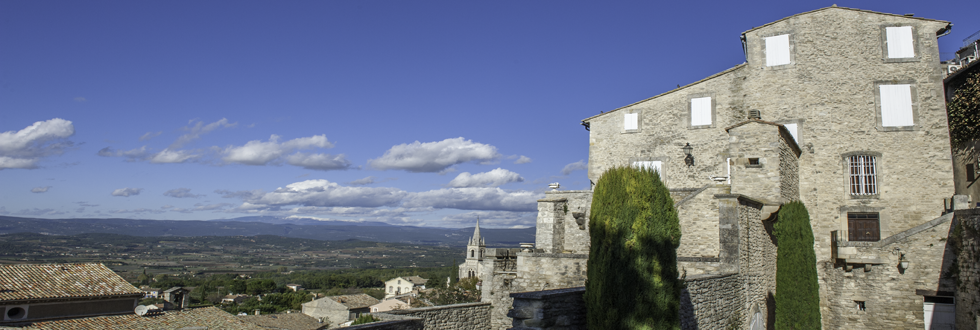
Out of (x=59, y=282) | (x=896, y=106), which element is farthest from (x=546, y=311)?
(x=59, y=282)

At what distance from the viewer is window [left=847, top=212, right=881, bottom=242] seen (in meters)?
19.6

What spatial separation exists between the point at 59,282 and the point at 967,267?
32.1 m

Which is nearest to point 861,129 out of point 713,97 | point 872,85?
point 872,85

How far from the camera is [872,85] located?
20375 mm

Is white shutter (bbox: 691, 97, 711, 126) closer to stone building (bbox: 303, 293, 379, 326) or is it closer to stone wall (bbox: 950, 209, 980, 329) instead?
stone wall (bbox: 950, 209, 980, 329)

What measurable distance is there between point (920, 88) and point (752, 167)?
28.8 feet

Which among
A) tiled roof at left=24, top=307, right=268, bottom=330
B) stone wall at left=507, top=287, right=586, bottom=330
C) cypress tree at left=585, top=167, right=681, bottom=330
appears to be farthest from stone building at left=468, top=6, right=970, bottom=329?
tiled roof at left=24, top=307, right=268, bottom=330

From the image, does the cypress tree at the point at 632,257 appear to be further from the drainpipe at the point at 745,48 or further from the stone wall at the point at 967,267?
the drainpipe at the point at 745,48

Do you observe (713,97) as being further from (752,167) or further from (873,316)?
(873,316)

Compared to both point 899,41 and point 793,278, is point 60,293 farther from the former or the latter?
point 899,41

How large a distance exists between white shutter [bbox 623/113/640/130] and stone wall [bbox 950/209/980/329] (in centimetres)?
1162

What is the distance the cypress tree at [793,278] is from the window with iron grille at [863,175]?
453cm

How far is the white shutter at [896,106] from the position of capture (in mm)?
19922

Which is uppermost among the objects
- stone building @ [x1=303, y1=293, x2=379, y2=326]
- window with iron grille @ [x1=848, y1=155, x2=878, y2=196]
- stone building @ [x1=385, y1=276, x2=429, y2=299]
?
window with iron grille @ [x1=848, y1=155, x2=878, y2=196]
